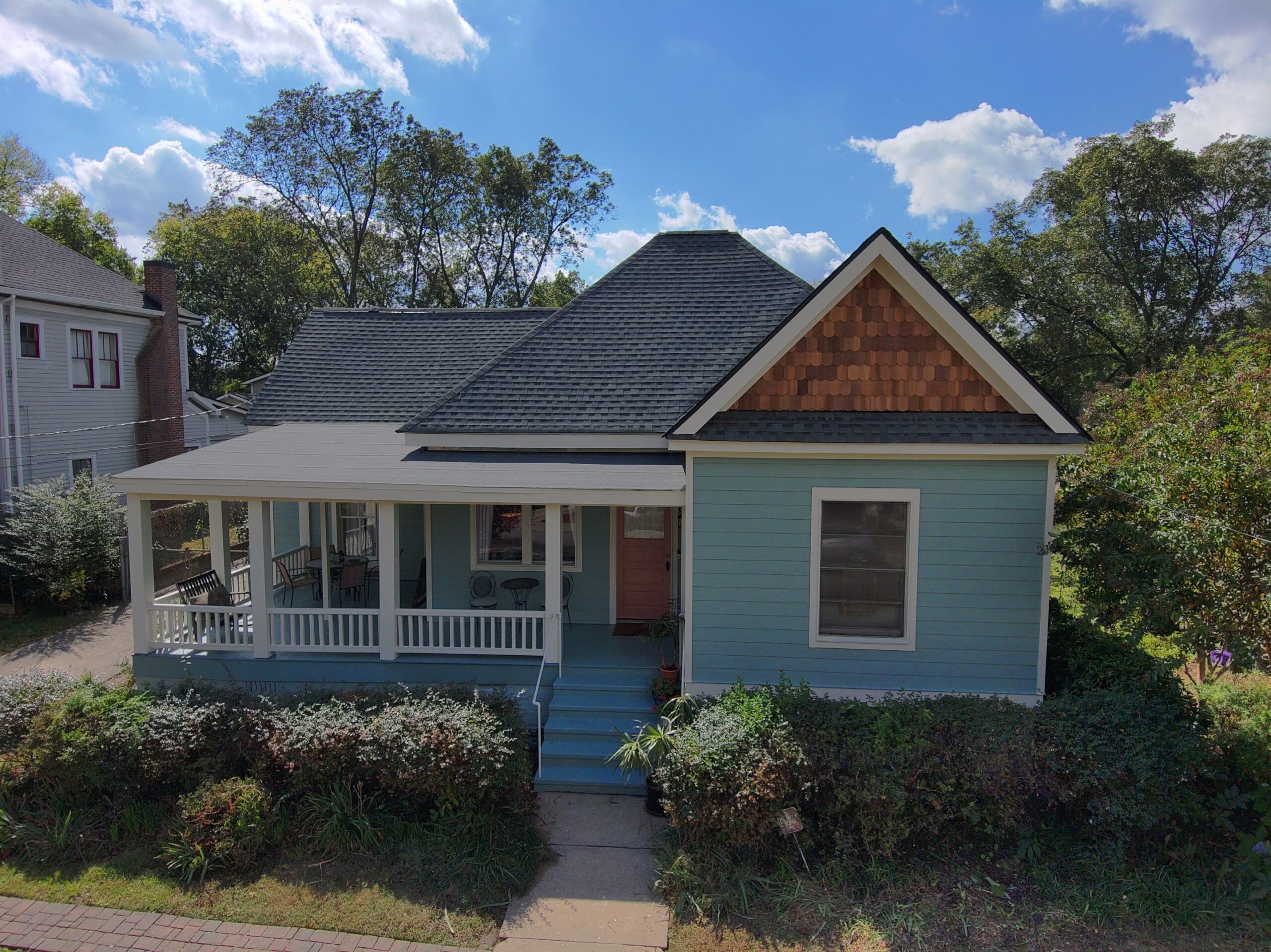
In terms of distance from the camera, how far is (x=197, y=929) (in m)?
6.05

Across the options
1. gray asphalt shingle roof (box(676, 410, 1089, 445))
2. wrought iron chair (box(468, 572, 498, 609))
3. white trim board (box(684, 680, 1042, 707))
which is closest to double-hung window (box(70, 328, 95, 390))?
wrought iron chair (box(468, 572, 498, 609))

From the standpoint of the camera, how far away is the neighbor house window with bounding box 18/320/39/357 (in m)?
18.1

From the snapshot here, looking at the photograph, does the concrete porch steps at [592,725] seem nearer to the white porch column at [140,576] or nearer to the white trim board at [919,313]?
the white trim board at [919,313]

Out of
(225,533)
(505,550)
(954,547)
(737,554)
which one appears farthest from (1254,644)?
(225,533)

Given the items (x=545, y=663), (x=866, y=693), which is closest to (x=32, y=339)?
(x=545, y=663)

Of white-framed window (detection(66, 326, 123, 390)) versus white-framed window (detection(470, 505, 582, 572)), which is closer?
white-framed window (detection(470, 505, 582, 572))

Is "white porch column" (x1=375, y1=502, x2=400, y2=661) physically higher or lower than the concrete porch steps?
higher

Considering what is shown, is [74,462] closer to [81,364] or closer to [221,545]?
[81,364]

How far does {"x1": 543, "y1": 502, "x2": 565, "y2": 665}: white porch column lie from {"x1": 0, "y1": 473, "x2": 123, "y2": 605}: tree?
1112 cm

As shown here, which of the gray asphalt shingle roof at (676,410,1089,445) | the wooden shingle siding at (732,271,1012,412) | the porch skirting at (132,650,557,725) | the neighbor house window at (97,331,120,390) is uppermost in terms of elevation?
the neighbor house window at (97,331,120,390)

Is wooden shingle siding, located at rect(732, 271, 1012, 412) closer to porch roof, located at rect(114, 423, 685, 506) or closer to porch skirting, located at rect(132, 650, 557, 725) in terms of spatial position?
porch roof, located at rect(114, 423, 685, 506)

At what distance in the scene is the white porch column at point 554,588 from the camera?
355 inches

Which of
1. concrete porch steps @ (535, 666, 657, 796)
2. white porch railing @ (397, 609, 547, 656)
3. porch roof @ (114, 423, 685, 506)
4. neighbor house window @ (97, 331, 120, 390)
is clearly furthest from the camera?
neighbor house window @ (97, 331, 120, 390)

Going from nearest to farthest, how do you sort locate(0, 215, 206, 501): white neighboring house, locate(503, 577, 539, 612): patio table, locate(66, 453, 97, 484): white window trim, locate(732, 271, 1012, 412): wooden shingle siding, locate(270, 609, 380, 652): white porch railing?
locate(732, 271, 1012, 412): wooden shingle siding, locate(270, 609, 380, 652): white porch railing, locate(503, 577, 539, 612): patio table, locate(0, 215, 206, 501): white neighboring house, locate(66, 453, 97, 484): white window trim
